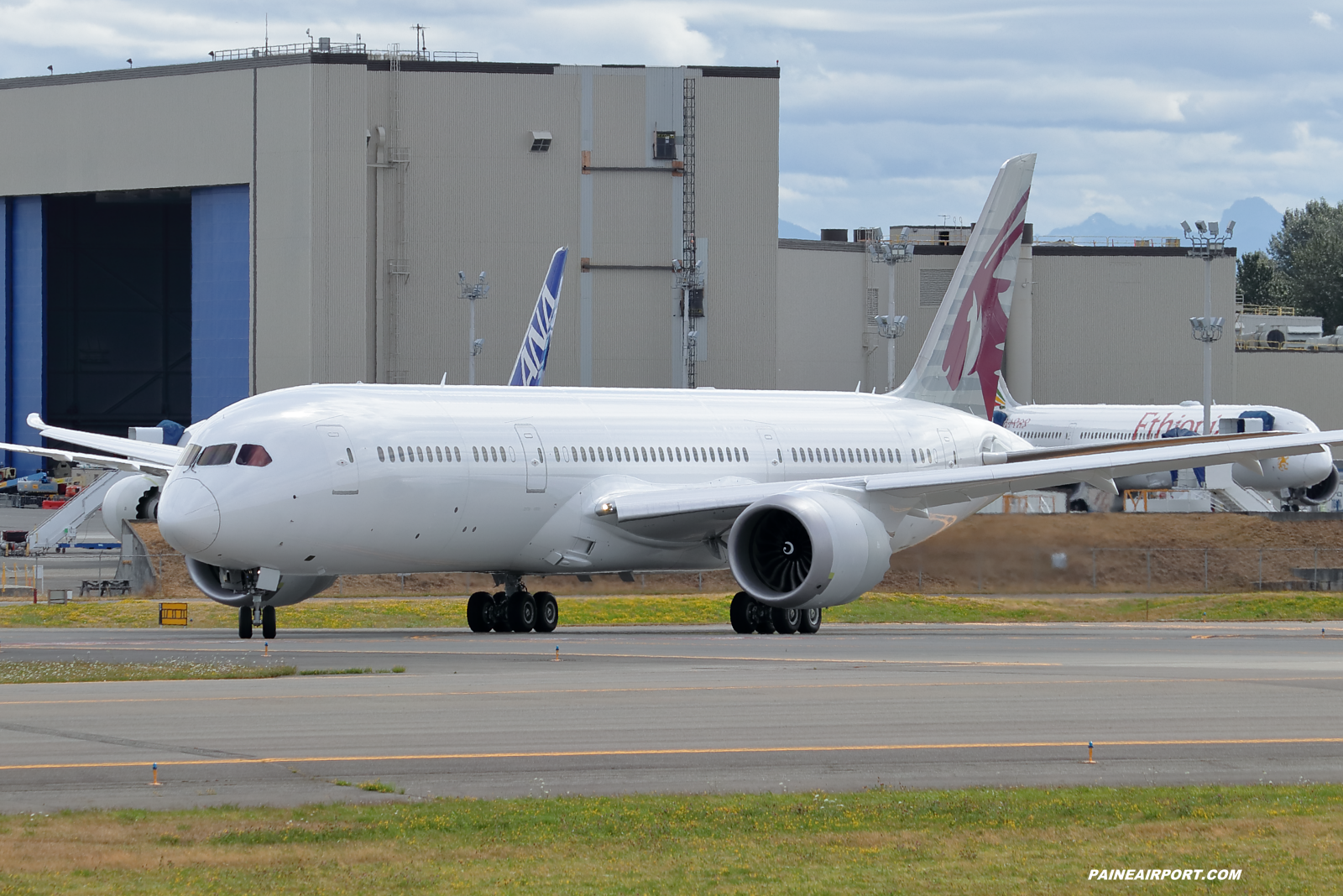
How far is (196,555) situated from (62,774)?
43.9ft

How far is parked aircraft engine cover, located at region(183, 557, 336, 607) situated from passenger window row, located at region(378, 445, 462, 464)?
2413 mm

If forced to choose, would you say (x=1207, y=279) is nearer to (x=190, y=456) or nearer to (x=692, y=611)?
(x=692, y=611)

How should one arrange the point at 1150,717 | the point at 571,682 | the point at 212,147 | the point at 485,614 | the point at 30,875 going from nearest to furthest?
the point at 30,875 < the point at 1150,717 < the point at 571,682 < the point at 485,614 < the point at 212,147

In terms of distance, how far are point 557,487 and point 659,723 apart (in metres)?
14.1

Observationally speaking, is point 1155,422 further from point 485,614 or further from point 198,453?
point 198,453

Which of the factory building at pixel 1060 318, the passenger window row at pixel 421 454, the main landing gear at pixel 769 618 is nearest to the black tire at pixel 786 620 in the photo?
the main landing gear at pixel 769 618

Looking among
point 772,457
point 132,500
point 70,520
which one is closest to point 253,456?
point 772,457

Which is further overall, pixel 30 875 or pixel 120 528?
pixel 120 528

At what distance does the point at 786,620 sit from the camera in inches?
1256

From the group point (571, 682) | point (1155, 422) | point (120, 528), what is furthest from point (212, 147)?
point (571, 682)

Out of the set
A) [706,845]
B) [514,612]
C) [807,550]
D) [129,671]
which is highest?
[807,550]

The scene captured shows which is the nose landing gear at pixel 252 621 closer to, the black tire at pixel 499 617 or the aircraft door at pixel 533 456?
the black tire at pixel 499 617

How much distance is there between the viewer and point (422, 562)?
98.3 feet

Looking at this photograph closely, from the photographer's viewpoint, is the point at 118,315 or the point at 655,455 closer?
the point at 655,455
